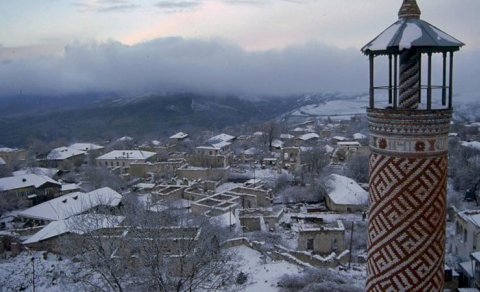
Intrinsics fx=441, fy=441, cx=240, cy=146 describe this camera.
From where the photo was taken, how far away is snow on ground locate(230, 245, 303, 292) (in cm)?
1942

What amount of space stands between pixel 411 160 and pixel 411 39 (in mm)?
1762

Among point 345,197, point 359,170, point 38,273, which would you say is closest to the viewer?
point 38,273

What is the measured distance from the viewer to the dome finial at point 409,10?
6.82 m

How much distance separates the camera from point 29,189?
3922cm

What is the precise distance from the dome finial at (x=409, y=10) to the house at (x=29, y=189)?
37017 millimetres

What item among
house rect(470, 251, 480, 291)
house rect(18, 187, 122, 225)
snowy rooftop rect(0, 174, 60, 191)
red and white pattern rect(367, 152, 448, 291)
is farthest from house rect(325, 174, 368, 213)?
red and white pattern rect(367, 152, 448, 291)

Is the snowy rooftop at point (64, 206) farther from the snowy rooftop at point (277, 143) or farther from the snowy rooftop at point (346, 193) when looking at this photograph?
the snowy rooftop at point (277, 143)

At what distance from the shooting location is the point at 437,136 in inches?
259

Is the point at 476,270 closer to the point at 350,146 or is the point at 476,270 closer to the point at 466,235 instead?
the point at 466,235

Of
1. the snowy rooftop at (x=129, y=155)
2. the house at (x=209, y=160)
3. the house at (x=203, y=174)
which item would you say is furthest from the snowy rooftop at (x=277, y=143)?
the house at (x=203, y=174)

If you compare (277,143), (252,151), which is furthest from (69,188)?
(277,143)

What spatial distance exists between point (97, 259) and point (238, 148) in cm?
5180

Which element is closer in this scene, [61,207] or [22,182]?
[61,207]

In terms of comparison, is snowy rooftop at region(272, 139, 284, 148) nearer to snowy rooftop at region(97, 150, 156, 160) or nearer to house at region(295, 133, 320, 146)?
house at region(295, 133, 320, 146)
